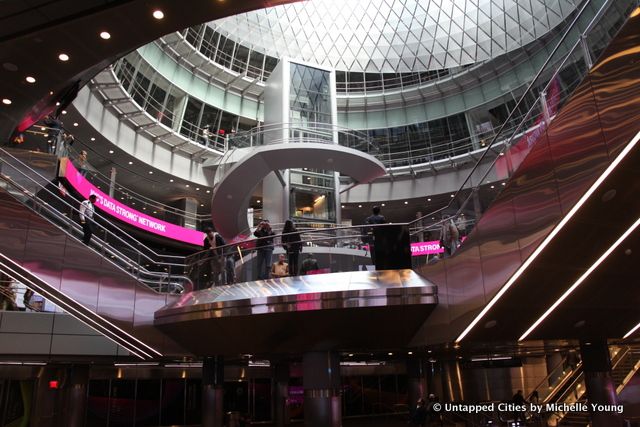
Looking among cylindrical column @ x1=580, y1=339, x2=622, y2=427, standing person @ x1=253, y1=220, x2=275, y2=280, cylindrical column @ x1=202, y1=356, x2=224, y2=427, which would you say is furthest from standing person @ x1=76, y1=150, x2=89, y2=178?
cylindrical column @ x1=580, y1=339, x2=622, y2=427

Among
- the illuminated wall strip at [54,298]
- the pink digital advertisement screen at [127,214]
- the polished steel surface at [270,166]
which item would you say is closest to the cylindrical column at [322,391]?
the illuminated wall strip at [54,298]

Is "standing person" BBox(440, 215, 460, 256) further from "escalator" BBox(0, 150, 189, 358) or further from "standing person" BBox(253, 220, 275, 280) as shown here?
"escalator" BBox(0, 150, 189, 358)

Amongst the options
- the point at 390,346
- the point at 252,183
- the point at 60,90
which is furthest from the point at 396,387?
the point at 60,90

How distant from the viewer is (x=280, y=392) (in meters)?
24.8

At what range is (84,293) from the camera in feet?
45.7

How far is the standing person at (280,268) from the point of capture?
14023 mm

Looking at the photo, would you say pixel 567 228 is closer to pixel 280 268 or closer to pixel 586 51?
pixel 586 51

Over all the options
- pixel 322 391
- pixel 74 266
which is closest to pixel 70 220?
pixel 74 266

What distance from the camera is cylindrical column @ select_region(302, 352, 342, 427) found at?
14.3m

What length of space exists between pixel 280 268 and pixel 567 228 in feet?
26.2

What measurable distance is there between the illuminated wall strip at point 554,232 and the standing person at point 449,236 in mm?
1669

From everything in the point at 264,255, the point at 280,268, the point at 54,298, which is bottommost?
the point at 54,298

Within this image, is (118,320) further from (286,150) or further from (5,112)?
(286,150)

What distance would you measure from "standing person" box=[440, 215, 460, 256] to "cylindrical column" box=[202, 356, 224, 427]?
10.3 m
